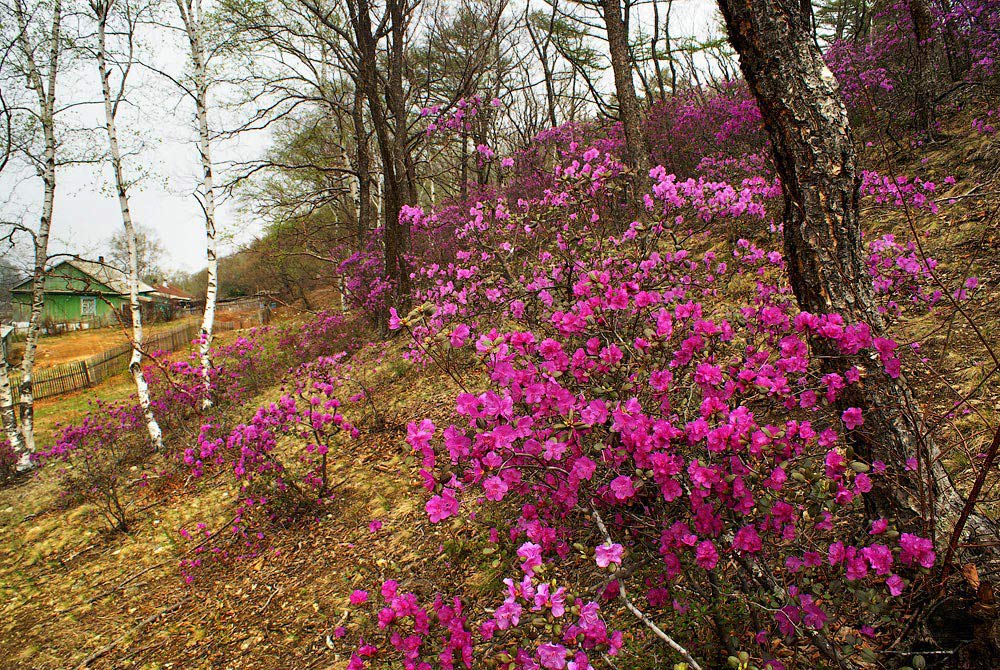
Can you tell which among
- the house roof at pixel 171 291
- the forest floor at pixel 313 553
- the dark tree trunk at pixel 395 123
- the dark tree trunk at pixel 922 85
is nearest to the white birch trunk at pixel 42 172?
the forest floor at pixel 313 553

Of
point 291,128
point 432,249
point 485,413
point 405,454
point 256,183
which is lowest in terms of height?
point 405,454

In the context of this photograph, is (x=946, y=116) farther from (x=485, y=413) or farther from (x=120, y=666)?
(x=120, y=666)

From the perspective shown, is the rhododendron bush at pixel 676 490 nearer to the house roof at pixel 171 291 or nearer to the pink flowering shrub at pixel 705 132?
the pink flowering shrub at pixel 705 132

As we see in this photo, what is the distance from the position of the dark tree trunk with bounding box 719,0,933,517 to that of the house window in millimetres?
43217

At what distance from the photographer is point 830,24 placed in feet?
55.7

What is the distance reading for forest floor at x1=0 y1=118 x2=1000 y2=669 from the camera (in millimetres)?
2904

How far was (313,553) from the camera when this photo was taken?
3838mm

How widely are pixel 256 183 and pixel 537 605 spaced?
699 inches

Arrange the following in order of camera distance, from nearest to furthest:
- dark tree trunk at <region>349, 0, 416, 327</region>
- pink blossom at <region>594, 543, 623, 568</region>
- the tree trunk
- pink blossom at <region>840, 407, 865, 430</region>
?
pink blossom at <region>594, 543, 623, 568</region> → pink blossom at <region>840, 407, 865, 430</region> → dark tree trunk at <region>349, 0, 416, 327</region> → the tree trunk

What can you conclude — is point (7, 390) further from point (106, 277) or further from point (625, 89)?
point (625, 89)

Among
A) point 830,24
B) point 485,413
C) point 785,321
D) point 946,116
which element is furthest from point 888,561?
point 830,24

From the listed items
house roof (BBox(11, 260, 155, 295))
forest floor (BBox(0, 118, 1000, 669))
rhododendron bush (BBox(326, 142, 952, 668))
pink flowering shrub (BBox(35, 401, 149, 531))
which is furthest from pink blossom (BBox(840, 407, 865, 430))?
pink flowering shrub (BBox(35, 401, 149, 531))

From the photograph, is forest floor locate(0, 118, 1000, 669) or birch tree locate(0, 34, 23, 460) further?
birch tree locate(0, 34, 23, 460)

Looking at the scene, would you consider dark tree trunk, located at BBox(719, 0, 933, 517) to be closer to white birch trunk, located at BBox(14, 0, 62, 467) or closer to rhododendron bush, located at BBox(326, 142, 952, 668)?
rhododendron bush, located at BBox(326, 142, 952, 668)
